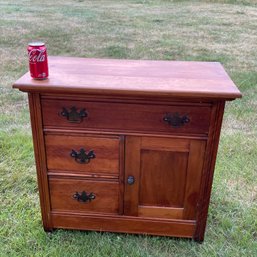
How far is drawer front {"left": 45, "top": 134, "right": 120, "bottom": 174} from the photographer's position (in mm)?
1688

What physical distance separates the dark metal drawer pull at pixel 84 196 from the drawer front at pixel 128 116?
0.41 metres

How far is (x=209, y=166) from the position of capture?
66.6 inches

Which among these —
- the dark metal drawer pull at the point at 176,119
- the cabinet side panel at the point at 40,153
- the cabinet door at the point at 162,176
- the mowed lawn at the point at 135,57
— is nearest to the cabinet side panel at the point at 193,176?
the cabinet door at the point at 162,176

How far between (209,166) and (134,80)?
579 millimetres

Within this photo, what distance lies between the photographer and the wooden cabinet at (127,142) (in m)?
1.55

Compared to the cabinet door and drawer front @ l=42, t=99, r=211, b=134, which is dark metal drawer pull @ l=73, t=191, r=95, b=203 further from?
drawer front @ l=42, t=99, r=211, b=134

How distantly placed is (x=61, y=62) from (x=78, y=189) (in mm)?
719

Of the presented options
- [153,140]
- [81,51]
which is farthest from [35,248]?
[81,51]

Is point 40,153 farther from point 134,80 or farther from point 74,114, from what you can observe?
point 134,80

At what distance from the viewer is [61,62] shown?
1884 mm

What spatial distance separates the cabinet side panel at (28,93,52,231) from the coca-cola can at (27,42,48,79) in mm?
102

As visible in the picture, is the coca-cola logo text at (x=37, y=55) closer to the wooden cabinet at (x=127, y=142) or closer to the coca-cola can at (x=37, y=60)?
the coca-cola can at (x=37, y=60)

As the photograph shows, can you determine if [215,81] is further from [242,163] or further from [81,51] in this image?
[81,51]

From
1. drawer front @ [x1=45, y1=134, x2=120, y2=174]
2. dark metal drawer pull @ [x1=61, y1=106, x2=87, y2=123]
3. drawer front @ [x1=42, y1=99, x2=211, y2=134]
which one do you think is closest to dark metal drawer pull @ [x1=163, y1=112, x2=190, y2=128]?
drawer front @ [x1=42, y1=99, x2=211, y2=134]
